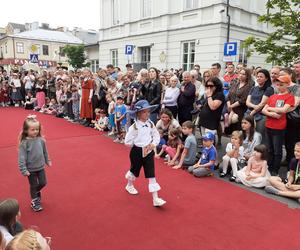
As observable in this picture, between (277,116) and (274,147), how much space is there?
1.89 feet

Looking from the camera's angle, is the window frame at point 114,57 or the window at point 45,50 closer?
the window frame at point 114,57

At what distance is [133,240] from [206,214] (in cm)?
114

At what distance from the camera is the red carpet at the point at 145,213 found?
3.24 meters

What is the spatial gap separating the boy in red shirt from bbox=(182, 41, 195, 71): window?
12905 millimetres

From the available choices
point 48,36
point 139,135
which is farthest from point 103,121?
point 48,36

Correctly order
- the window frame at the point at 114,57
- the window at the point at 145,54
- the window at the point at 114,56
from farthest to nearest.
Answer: the window at the point at 114,56, the window frame at the point at 114,57, the window at the point at 145,54

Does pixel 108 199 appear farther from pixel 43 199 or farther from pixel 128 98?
pixel 128 98

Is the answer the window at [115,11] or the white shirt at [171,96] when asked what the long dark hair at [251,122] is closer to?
the white shirt at [171,96]

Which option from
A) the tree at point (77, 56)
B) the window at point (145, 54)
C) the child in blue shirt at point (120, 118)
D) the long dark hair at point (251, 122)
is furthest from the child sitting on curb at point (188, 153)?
the tree at point (77, 56)

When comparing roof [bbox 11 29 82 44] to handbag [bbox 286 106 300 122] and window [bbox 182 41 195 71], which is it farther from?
handbag [bbox 286 106 300 122]

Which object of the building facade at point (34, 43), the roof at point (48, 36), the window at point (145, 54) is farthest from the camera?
the roof at point (48, 36)

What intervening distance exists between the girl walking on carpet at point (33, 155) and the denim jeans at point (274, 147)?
378 centimetres

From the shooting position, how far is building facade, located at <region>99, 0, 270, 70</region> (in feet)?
52.0

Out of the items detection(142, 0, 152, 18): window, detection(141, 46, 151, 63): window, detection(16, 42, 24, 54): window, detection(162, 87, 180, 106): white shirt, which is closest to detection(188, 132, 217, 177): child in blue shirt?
detection(162, 87, 180, 106): white shirt
